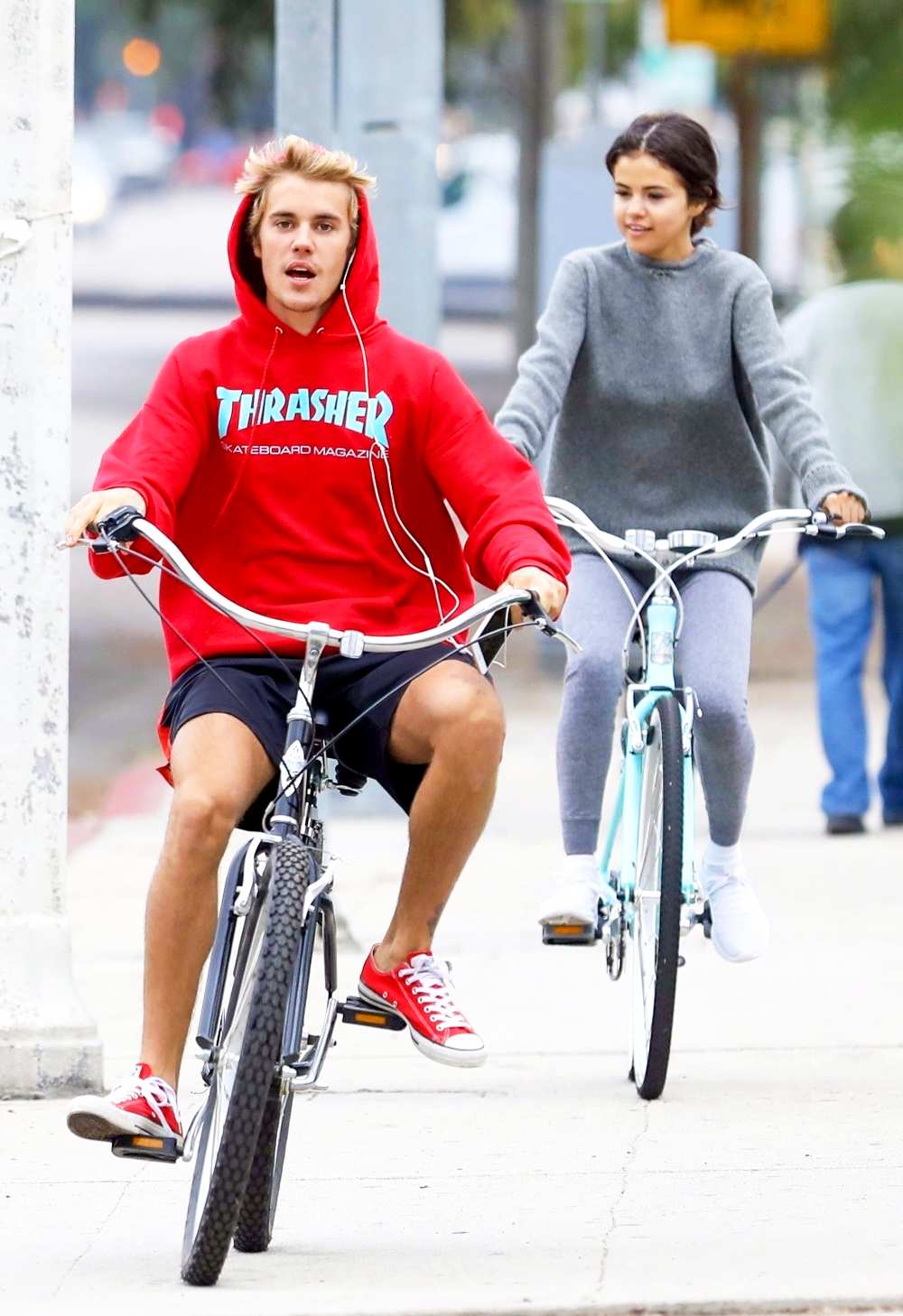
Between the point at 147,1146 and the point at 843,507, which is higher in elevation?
the point at 843,507

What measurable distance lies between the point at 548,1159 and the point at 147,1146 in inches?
40.9

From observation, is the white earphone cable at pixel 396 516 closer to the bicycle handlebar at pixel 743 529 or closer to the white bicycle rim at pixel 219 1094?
the bicycle handlebar at pixel 743 529

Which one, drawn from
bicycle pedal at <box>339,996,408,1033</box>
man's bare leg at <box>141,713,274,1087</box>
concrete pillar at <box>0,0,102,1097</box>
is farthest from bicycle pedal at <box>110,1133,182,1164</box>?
concrete pillar at <box>0,0,102,1097</box>

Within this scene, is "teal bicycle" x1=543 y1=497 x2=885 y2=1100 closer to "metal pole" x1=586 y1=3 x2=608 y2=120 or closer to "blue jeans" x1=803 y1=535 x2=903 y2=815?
"blue jeans" x1=803 y1=535 x2=903 y2=815

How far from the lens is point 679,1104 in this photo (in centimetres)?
478

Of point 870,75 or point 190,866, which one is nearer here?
point 870,75

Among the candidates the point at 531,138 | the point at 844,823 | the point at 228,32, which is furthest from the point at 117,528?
the point at 531,138

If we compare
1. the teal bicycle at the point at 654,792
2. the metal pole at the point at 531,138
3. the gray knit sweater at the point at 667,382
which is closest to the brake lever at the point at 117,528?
the teal bicycle at the point at 654,792

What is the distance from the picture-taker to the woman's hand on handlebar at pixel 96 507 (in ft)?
11.7

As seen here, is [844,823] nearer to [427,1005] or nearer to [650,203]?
[650,203]

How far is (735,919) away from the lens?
16.3 ft

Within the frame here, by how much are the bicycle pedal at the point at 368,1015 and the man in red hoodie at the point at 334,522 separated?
0.03 metres

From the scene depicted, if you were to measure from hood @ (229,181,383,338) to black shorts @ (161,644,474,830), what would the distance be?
23.4 inches

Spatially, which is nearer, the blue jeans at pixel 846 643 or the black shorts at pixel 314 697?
the black shorts at pixel 314 697
